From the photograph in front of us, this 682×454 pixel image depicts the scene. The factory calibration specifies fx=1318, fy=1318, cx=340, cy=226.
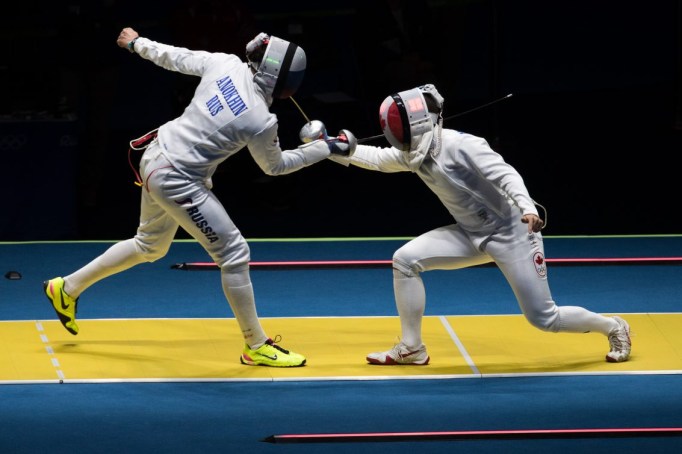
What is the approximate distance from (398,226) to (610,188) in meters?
1.62

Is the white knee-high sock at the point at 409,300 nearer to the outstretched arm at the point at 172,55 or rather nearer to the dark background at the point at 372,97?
the outstretched arm at the point at 172,55

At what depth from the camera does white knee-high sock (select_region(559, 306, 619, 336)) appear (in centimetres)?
562

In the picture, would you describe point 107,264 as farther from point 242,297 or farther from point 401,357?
point 401,357

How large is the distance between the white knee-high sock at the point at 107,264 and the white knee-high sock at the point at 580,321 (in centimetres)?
191

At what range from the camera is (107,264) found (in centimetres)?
605

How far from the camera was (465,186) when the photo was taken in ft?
18.3

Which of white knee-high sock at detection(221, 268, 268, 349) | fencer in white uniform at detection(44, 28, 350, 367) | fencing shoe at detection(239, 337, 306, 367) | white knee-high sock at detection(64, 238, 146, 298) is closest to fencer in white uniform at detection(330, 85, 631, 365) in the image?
fencer in white uniform at detection(44, 28, 350, 367)

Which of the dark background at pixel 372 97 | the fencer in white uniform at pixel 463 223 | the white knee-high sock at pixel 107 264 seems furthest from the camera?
the dark background at pixel 372 97

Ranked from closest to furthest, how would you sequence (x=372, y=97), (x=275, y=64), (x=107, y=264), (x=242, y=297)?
(x=275, y=64) < (x=242, y=297) < (x=107, y=264) < (x=372, y=97)

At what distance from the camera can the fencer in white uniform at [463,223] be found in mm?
5523

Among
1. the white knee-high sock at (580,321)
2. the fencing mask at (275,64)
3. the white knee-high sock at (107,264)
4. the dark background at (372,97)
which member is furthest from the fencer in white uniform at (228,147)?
the dark background at (372,97)

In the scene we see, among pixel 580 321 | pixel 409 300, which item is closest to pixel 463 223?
pixel 409 300

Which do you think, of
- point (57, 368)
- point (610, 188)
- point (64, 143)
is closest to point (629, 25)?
point (610, 188)

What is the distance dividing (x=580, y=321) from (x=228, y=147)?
1.68 m
